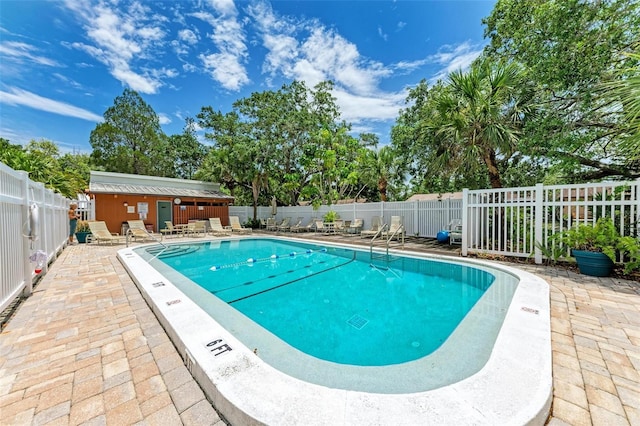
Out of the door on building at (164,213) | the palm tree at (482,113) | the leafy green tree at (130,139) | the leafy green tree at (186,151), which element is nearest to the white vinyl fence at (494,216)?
the palm tree at (482,113)

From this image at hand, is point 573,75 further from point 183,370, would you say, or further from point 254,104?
point 254,104

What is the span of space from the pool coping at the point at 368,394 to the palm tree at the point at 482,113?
730cm

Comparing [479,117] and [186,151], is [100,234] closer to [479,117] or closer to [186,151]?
[479,117]

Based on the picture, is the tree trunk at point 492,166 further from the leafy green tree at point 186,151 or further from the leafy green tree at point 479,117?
the leafy green tree at point 186,151

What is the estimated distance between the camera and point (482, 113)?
813 centimetres

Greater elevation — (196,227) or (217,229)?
(196,227)

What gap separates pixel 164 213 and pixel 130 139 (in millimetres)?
21068

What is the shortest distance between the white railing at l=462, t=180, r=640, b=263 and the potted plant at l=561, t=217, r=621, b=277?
43cm

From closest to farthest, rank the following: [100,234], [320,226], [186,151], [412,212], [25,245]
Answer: [25,245], [100,234], [412,212], [320,226], [186,151]

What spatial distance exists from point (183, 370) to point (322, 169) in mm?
17954

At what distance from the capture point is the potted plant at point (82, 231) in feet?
39.7

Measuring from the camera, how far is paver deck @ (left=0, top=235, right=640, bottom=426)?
1.89m

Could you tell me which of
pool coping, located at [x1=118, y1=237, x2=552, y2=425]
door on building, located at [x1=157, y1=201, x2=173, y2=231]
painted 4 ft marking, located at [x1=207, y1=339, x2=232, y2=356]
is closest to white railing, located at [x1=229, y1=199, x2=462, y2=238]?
door on building, located at [x1=157, y1=201, x2=173, y2=231]

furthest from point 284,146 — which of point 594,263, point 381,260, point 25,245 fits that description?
point 594,263
